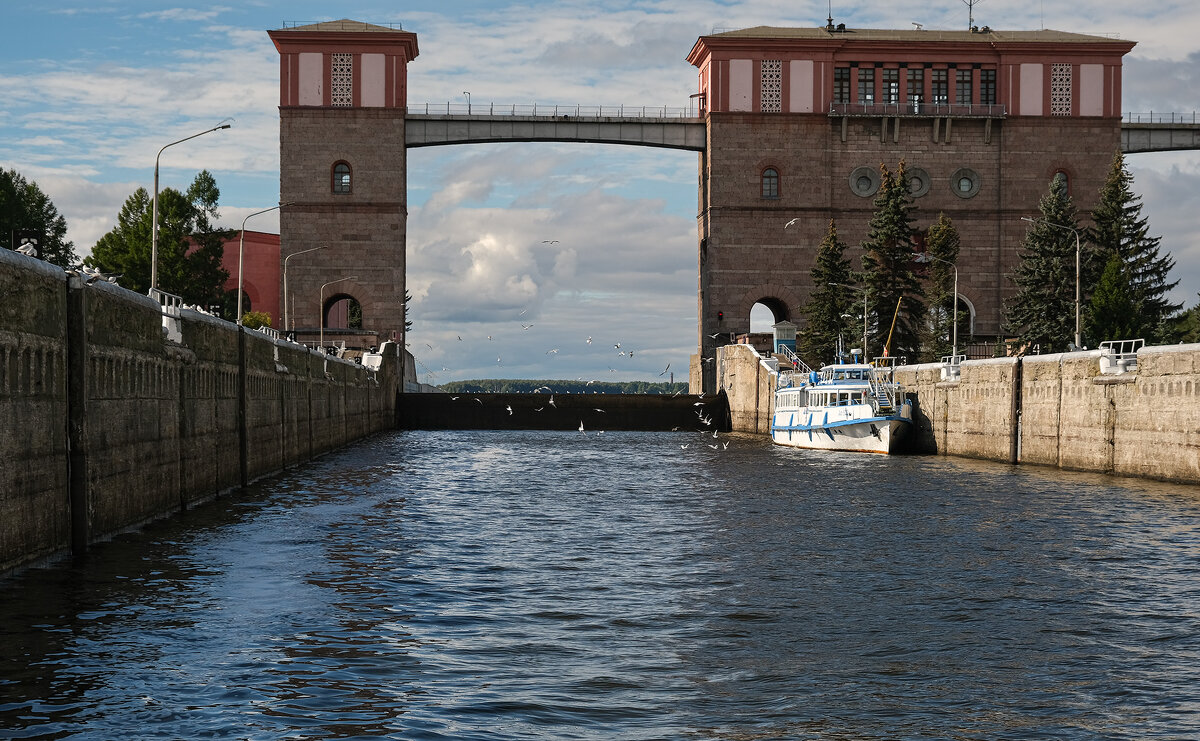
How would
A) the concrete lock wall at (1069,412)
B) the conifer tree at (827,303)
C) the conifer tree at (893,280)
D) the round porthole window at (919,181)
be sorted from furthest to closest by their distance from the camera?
the round porthole window at (919,181) → the conifer tree at (827,303) → the conifer tree at (893,280) → the concrete lock wall at (1069,412)

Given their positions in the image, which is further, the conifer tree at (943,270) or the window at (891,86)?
the window at (891,86)

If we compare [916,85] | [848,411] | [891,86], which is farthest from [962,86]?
[848,411]

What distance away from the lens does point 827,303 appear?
91.1 meters

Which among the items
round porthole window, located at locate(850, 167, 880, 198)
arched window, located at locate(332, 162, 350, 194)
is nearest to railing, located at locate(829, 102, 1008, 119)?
round porthole window, located at locate(850, 167, 880, 198)

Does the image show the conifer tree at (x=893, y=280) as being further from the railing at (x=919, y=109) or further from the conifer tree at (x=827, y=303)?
the railing at (x=919, y=109)

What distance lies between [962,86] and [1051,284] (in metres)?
27.9

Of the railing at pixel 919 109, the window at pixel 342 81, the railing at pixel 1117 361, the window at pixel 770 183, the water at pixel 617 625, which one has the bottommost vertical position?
the water at pixel 617 625

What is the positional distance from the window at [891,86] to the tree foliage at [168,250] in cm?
5210

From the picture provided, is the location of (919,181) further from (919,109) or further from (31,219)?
(31,219)

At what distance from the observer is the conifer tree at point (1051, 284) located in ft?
249

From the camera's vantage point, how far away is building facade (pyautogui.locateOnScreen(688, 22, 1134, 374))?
98125 millimetres

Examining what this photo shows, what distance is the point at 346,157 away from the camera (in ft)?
317

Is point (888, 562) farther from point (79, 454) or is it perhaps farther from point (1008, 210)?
point (1008, 210)

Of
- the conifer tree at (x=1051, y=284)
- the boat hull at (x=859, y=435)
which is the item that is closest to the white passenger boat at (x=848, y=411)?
the boat hull at (x=859, y=435)
